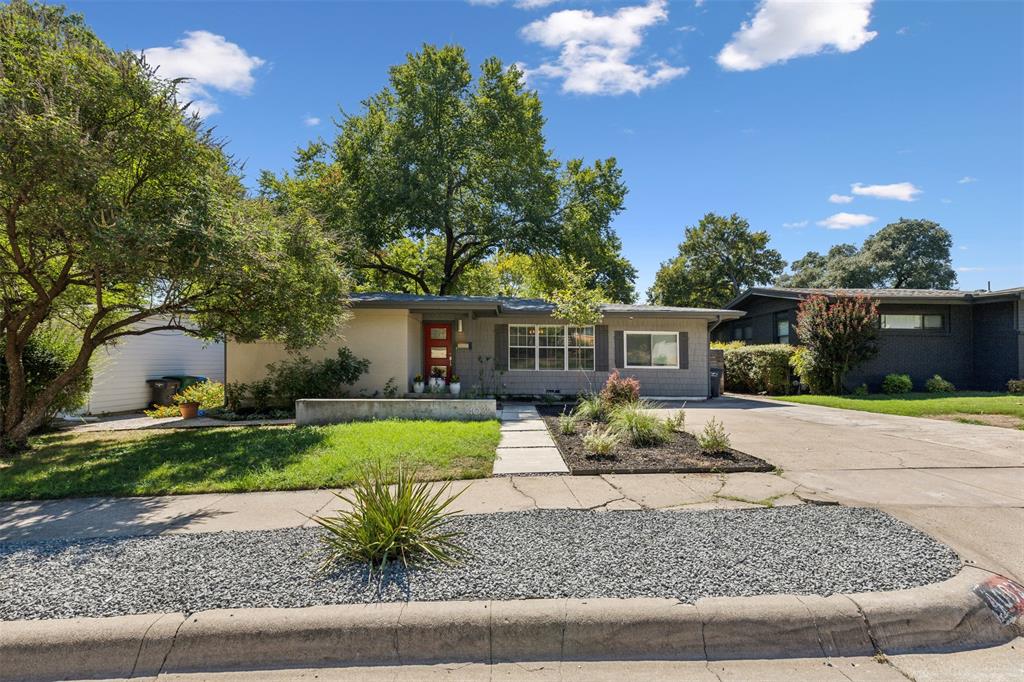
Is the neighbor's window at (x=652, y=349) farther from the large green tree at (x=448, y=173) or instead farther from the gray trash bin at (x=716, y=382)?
the large green tree at (x=448, y=173)

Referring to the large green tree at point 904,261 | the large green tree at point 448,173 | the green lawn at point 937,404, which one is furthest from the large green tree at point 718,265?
the green lawn at point 937,404

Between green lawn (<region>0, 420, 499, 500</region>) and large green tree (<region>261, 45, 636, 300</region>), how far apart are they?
12.2 m

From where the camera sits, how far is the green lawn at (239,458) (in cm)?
577

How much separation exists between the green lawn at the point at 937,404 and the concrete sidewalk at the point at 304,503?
8.69 m

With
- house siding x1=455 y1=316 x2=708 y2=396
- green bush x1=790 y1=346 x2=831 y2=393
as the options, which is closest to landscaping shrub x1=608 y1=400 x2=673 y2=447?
house siding x1=455 y1=316 x2=708 y2=396

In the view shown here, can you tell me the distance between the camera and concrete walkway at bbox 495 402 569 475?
6367mm

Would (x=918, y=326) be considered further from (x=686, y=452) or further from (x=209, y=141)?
(x=209, y=141)

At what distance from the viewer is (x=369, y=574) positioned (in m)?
3.17

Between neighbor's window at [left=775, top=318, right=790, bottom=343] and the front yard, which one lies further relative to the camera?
neighbor's window at [left=775, top=318, right=790, bottom=343]

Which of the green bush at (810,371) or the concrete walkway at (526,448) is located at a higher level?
the green bush at (810,371)

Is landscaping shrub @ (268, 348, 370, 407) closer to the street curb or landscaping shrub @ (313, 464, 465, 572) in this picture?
landscaping shrub @ (313, 464, 465, 572)

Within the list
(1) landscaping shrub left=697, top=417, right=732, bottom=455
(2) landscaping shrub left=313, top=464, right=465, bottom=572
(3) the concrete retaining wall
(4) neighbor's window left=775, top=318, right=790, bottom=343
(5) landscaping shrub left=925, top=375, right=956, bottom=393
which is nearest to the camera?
(2) landscaping shrub left=313, top=464, right=465, bottom=572

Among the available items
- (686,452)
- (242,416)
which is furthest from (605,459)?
(242,416)

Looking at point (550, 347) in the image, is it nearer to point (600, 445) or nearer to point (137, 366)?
point (600, 445)
